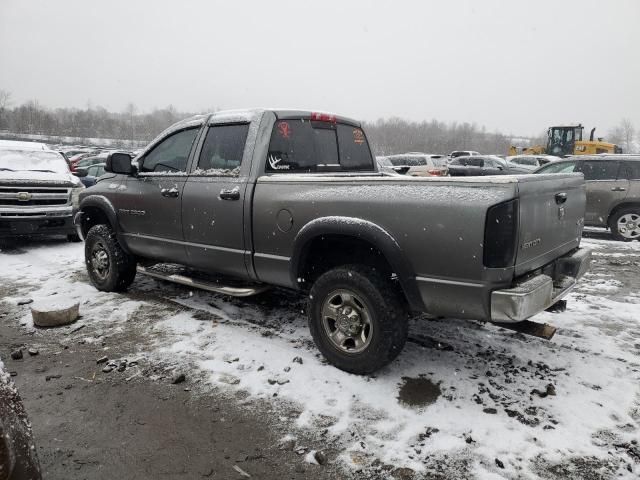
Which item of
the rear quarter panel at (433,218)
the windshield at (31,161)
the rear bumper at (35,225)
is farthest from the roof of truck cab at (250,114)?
the windshield at (31,161)

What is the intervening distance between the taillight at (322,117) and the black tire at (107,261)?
2756mm

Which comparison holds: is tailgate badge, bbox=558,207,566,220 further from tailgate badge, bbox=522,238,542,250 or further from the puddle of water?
the puddle of water

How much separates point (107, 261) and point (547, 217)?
474 centimetres

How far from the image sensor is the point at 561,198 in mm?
3150

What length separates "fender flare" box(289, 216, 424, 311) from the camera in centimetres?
297

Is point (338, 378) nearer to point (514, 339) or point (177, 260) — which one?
point (514, 339)

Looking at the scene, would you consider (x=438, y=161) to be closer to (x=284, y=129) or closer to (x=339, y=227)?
(x=284, y=129)

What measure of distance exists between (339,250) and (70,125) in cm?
11757

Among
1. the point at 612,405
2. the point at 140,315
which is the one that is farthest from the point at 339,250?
the point at 140,315

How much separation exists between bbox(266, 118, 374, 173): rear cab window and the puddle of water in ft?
6.70

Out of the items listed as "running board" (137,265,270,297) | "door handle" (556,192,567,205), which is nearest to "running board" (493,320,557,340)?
"door handle" (556,192,567,205)

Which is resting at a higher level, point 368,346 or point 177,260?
point 177,260

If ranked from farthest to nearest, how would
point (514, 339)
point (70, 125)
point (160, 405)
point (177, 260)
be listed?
point (70, 125) → point (177, 260) → point (514, 339) → point (160, 405)

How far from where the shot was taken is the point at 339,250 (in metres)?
3.60
